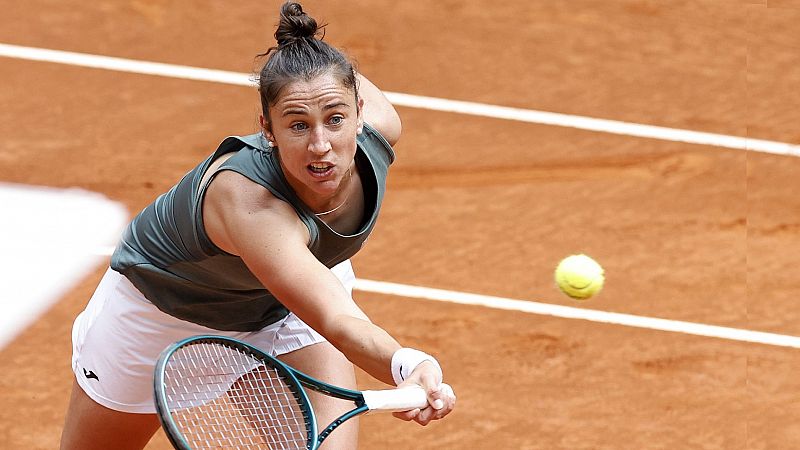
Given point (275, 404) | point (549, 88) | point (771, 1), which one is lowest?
point (275, 404)

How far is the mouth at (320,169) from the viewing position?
10.2 ft

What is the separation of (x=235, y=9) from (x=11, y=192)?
1.45 m

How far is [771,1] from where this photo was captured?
262 inches

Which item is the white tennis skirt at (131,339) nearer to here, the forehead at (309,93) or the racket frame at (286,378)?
the racket frame at (286,378)

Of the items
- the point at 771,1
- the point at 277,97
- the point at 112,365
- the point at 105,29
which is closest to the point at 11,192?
the point at 105,29

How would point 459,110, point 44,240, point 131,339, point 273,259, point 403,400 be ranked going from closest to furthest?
point 403,400, point 273,259, point 131,339, point 44,240, point 459,110

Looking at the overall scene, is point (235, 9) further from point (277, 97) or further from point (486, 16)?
point (277, 97)

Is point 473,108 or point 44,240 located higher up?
point 473,108

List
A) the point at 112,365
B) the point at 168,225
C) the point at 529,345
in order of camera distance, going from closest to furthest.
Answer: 1. the point at 168,225
2. the point at 112,365
3. the point at 529,345

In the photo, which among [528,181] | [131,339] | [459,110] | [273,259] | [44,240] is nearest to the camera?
[273,259]

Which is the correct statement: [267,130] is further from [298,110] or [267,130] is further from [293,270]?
[293,270]

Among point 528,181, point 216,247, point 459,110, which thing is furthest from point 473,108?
point 216,247

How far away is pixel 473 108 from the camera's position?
6.17 meters

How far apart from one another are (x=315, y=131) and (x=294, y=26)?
11.0 inches
